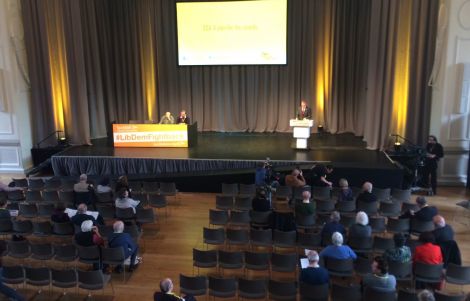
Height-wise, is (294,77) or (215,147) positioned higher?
(294,77)

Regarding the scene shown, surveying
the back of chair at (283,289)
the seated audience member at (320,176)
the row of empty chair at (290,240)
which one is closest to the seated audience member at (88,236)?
the row of empty chair at (290,240)

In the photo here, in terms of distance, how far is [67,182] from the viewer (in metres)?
11.9

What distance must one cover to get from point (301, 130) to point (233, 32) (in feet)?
17.9

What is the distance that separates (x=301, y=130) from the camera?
45.9 feet

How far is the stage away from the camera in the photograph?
41.2 feet

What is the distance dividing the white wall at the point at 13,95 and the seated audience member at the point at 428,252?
1238cm

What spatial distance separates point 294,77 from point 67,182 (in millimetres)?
9513

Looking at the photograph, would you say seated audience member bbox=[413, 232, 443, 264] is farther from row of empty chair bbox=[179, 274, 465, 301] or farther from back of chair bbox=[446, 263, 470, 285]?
row of empty chair bbox=[179, 274, 465, 301]

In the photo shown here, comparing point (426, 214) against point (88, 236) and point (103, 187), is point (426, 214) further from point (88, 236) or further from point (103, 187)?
point (103, 187)

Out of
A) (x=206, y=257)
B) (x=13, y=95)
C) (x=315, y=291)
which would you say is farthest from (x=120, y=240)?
(x=13, y=95)

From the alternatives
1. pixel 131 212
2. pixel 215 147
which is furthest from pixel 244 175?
pixel 131 212

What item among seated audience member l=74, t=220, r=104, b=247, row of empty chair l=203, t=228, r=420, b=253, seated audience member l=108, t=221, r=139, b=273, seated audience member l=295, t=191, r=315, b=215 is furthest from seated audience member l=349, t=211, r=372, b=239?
seated audience member l=74, t=220, r=104, b=247

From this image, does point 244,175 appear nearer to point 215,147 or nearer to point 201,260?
point 215,147

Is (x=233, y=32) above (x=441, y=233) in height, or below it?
above
